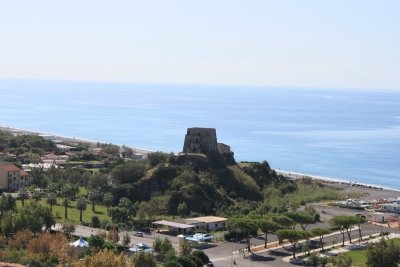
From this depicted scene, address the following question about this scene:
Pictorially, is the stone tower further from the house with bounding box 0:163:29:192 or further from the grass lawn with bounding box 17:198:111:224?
the house with bounding box 0:163:29:192

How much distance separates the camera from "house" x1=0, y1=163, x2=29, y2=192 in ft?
226

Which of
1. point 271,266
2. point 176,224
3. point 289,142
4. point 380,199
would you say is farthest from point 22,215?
point 289,142

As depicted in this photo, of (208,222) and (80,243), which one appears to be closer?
(80,243)

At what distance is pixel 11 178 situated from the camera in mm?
69250

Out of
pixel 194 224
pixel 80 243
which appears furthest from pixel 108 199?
pixel 80 243

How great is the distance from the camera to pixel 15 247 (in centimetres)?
4159

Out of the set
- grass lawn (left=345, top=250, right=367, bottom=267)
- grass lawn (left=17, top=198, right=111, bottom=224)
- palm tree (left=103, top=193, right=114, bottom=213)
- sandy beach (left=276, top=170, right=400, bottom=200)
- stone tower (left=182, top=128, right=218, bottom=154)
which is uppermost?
stone tower (left=182, top=128, right=218, bottom=154)

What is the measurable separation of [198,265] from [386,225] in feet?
84.6

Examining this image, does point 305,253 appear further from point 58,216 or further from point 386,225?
point 58,216

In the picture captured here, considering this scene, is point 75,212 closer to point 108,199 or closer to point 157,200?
point 108,199

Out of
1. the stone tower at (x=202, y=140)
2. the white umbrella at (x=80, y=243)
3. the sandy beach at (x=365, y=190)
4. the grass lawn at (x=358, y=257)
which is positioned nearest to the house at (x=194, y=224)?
the white umbrella at (x=80, y=243)

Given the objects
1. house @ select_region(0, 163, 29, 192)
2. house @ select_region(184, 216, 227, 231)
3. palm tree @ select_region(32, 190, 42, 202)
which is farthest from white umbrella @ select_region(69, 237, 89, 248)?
house @ select_region(0, 163, 29, 192)

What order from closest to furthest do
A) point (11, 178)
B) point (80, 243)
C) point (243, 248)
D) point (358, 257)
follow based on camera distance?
point (80, 243)
point (358, 257)
point (243, 248)
point (11, 178)

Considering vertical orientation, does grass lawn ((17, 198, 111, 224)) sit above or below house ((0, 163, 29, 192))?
below
